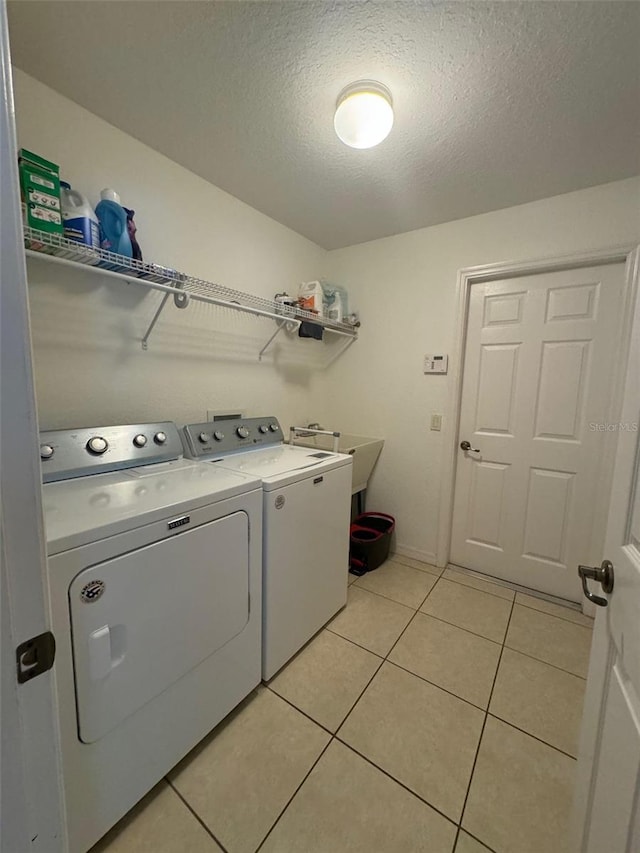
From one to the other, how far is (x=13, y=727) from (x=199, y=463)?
1.13 m

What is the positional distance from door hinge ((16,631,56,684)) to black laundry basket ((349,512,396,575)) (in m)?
2.08

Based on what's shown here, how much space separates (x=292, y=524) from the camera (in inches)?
57.7

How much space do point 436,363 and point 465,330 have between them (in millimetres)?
285

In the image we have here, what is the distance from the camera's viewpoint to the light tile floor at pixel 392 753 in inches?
39.5

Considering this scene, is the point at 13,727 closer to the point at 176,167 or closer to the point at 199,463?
the point at 199,463

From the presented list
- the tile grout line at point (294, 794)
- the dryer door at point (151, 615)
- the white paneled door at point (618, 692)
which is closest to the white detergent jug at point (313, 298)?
the dryer door at point (151, 615)

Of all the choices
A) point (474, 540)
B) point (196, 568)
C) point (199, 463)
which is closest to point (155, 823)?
point (196, 568)

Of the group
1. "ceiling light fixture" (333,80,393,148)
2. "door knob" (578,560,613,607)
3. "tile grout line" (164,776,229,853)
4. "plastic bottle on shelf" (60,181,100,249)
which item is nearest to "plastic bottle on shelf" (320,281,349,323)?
"ceiling light fixture" (333,80,393,148)

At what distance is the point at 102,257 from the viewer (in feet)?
4.12

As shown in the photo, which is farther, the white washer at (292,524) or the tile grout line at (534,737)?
the white washer at (292,524)

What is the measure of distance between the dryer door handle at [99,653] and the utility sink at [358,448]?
1.69m

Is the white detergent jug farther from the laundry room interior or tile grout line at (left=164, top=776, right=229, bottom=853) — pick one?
tile grout line at (left=164, top=776, right=229, bottom=853)

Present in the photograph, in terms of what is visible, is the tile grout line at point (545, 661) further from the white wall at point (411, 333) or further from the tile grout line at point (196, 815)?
the tile grout line at point (196, 815)

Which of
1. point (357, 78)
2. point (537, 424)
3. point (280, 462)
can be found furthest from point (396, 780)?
point (357, 78)
